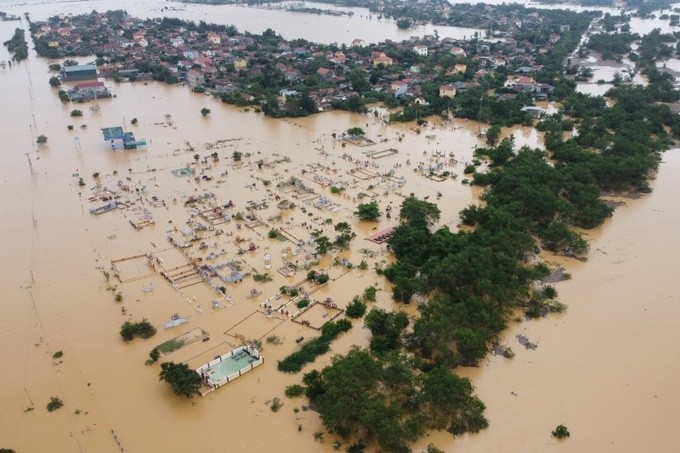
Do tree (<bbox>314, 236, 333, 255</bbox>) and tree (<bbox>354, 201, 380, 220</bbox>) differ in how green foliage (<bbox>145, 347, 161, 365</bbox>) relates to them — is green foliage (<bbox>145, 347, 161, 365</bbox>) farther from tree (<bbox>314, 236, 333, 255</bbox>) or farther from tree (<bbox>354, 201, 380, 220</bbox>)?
tree (<bbox>354, 201, 380, 220</bbox>)

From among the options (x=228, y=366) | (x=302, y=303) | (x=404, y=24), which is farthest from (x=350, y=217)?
(x=404, y=24)

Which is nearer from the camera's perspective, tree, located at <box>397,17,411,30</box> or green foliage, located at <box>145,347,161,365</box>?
green foliage, located at <box>145,347,161,365</box>

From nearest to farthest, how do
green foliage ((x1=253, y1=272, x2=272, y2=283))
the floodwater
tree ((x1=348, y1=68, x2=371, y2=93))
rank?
green foliage ((x1=253, y1=272, x2=272, y2=283)) < tree ((x1=348, y1=68, x2=371, y2=93)) < the floodwater

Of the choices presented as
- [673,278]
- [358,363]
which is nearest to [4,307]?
[358,363]

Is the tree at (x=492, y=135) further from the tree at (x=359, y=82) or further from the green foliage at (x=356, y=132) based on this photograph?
the tree at (x=359, y=82)

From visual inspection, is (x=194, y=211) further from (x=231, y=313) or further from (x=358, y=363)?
(x=358, y=363)

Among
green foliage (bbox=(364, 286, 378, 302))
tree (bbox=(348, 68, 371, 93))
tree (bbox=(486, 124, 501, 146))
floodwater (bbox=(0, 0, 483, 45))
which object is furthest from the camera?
floodwater (bbox=(0, 0, 483, 45))

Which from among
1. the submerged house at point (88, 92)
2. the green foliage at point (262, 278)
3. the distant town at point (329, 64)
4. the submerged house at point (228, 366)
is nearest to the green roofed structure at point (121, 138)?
the distant town at point (329, 64)

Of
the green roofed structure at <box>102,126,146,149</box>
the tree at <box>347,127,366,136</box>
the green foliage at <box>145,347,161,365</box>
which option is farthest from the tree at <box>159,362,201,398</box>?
the tree at <box>347,127,366,136</box>
